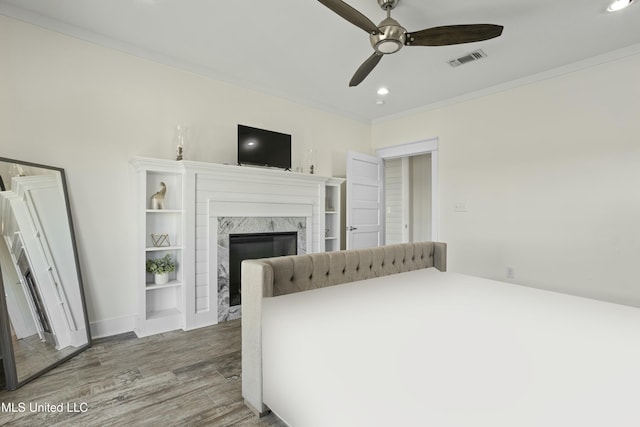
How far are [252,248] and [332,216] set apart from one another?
4.58 ft

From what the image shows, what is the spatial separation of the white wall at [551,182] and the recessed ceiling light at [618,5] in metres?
0.94

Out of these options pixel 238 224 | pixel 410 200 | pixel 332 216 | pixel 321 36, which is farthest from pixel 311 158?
pixel 410 200

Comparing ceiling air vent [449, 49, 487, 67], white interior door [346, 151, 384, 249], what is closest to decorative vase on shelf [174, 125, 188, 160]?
white interior door [346, 151, 384, 249]

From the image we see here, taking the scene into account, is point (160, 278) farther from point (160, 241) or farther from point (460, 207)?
point (460, 207)

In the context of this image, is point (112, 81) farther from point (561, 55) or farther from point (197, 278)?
point (561, 55)

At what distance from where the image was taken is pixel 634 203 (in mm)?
2945

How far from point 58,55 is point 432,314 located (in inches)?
139

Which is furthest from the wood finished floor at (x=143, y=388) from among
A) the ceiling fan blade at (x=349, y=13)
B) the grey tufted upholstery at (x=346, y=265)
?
the ceiling fan blade at (x=349, y=13)

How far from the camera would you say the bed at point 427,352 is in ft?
2.79

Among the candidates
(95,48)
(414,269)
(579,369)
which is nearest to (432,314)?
(579,369)

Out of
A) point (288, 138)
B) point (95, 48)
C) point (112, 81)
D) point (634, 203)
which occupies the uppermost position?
point (95, 48)

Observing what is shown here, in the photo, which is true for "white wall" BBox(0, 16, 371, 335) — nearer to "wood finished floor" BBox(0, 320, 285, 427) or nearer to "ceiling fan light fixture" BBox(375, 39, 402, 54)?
"wood finished floor" BBox(0, 320, 285, 427)

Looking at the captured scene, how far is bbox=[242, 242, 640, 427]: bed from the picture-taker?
2.79 ft

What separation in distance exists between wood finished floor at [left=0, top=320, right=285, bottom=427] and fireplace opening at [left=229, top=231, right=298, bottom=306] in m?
0.78
